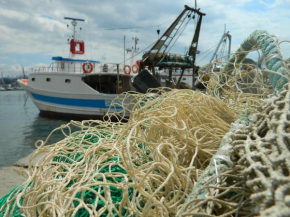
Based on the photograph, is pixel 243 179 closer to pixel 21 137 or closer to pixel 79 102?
pixel 21 137

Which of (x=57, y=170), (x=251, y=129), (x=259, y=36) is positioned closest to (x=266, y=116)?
(x=251, y=129)

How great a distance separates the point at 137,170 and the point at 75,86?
11.1m

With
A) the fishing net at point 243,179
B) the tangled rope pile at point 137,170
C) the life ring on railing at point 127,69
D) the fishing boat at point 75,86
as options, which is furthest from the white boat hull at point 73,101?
the fishing net at point 243,179

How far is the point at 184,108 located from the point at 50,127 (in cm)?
1068

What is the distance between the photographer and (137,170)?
1.07 meters

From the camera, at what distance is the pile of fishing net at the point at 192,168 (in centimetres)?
69

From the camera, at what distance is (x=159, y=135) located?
→ 137cm

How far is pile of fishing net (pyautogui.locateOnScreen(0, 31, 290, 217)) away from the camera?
687 millimetres

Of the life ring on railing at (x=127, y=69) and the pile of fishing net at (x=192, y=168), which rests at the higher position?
the life ring on railing at (x=127, y=69)

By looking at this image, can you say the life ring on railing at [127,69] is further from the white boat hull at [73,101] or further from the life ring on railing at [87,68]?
the white boat hull at [73,101]

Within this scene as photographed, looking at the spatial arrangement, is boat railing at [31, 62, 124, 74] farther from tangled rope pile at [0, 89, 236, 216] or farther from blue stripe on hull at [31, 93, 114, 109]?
tangled rope pile at [0, 89, 236, 216]

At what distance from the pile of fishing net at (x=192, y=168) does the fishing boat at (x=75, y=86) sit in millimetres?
9703

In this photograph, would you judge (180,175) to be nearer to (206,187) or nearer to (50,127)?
(206,187)

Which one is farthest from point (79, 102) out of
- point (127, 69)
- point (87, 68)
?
point (127, 69)
